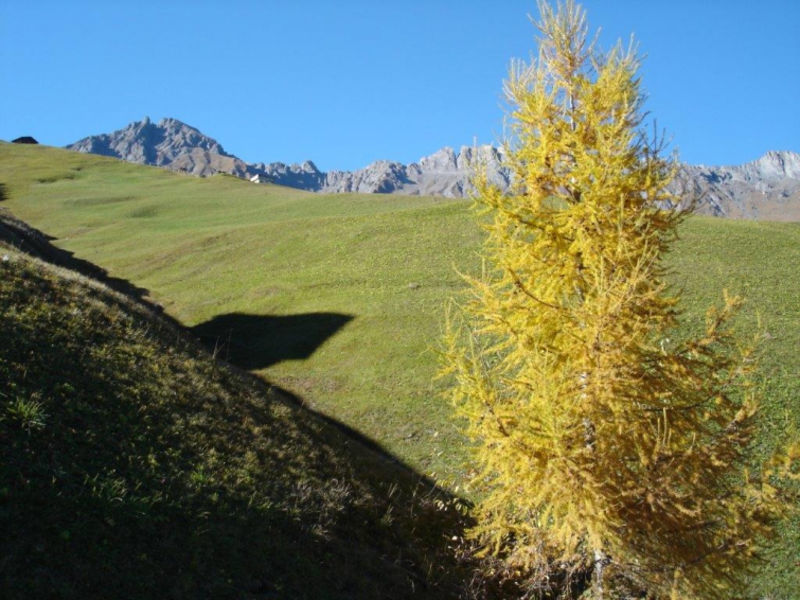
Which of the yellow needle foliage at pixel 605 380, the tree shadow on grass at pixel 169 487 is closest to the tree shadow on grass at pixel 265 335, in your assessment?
the tree shadow on grass at pixel 169 487

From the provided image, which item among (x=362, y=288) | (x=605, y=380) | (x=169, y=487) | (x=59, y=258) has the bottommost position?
(x=169, y=487)

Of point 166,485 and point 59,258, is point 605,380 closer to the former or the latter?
point 166,485

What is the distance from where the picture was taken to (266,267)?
48.2 metres

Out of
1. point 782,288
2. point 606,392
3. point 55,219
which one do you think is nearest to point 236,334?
point 606,392

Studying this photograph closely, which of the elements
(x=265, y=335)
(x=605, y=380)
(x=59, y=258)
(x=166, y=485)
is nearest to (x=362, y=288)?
(x=265, y=335)

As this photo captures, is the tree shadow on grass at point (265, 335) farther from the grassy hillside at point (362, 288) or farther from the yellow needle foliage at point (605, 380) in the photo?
the yellow needle foliage at point (605, 380)

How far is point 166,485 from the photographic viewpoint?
10242 millimetres

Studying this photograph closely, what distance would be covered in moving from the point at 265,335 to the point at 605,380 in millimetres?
29288

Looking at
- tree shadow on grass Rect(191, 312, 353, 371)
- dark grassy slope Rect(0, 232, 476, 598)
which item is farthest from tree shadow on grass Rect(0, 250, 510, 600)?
tree shadow on grass Rect(191, 312, 353, 371)

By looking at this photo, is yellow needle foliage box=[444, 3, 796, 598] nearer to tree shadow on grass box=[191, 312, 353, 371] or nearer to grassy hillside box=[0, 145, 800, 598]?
grassy hillside box=[0, 145, 800, 598]

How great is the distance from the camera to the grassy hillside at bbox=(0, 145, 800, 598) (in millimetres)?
24322

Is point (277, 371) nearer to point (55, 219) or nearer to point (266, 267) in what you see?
point (266, 267)

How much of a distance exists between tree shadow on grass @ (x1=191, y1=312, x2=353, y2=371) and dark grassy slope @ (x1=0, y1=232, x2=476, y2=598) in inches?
597

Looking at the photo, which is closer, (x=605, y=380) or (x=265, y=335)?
(x=605, y=380)
